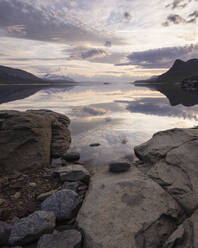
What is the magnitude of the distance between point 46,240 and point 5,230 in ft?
3.75

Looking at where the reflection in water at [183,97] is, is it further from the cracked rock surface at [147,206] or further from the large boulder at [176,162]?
the cracked rock surface at [147,206]

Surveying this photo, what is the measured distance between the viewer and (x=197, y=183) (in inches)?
249

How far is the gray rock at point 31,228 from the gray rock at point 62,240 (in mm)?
318

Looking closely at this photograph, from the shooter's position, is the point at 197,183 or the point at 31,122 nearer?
the point at 197,183

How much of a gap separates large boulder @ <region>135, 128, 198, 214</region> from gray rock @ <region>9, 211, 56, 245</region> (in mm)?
4086

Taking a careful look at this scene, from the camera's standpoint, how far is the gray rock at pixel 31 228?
4.68m

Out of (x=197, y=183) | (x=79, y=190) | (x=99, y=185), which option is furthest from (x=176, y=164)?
(x=79, y=190)

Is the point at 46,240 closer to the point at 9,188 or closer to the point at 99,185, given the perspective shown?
the point at 99,185

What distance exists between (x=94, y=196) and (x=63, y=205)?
1056 millimetres

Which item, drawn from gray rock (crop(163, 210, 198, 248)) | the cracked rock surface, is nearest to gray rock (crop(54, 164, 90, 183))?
the cracked rock surface

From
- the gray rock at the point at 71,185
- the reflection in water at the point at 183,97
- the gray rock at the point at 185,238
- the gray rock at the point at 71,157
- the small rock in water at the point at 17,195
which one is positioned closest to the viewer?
the gray rock at the point at 185,238

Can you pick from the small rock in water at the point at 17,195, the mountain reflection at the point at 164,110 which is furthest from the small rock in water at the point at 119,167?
the mountain reflection at the point at 164,110

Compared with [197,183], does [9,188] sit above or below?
below

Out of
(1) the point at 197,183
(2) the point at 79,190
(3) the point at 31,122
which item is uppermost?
(3) the point at 31,122
